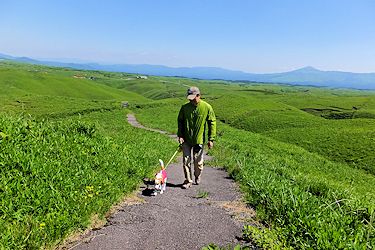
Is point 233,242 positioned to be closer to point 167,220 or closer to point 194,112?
point 167,220

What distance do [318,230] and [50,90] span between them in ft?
418

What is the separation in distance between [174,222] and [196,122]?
3.90 metres

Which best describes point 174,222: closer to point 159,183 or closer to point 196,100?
point 159,183

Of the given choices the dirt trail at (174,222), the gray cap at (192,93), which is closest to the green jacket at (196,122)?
the gray cap at (192,93)

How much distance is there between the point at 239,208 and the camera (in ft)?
27.5

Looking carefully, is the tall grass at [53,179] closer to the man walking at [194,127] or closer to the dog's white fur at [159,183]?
Result: the dog's white fur at [159,183]

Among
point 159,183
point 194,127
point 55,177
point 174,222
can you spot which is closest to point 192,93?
point 194,127

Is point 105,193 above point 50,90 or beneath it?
above

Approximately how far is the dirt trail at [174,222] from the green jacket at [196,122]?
1.56 m

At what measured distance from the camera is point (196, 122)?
418 inches

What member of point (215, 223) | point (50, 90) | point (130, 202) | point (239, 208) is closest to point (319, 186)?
point (239, 208)

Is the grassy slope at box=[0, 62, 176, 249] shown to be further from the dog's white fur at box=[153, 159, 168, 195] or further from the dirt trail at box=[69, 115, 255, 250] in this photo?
the dog's white fur at box=[153, 159, 168, 195]

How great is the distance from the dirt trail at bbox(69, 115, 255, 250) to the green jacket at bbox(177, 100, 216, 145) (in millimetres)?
1557

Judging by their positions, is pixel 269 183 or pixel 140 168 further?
pixel 140 168
